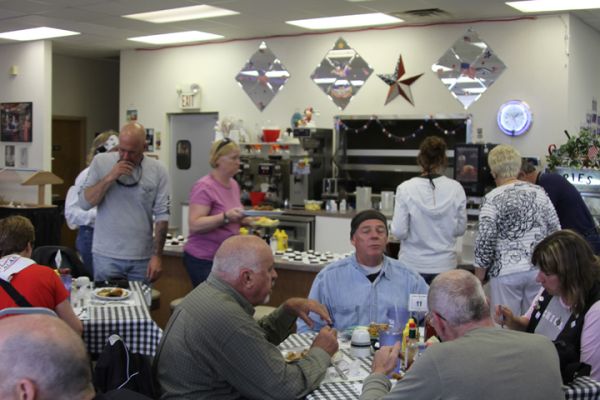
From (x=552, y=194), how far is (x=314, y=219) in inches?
141

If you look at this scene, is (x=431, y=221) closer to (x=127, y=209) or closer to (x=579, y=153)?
(x=127, y=209)

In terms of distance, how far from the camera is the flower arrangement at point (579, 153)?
24.8 ft

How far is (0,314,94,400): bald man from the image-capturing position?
64.2 inches

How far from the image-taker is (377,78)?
9.17 metres

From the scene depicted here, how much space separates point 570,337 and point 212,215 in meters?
2.73

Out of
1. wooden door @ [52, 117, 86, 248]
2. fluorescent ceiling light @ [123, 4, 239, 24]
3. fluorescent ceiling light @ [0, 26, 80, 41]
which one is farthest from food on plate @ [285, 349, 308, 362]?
wooden door @ [52, 117, 86, 248]

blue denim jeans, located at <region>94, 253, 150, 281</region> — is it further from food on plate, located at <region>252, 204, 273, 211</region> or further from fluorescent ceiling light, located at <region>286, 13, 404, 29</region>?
fluorescent ceiling light, located at <region>286, 13, 404, 29</region>

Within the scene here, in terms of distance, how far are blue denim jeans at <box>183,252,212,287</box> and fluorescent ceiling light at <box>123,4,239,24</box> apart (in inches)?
142

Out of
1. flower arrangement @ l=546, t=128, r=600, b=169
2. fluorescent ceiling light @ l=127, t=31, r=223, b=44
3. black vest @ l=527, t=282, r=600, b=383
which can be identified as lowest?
black vest @ l=527, t=282, r=600, b=383

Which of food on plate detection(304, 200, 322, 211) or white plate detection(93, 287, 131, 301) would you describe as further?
food on plate detection(304, 200, 322, 211)

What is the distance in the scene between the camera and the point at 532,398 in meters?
2.27

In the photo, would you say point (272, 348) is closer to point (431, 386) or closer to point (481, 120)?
point (431, 386)

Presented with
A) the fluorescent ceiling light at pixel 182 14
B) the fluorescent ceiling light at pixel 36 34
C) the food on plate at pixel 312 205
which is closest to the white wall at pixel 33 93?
the fluorescent ceiling light at pixel 36 34

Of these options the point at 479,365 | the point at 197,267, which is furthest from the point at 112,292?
the point at 479,365
